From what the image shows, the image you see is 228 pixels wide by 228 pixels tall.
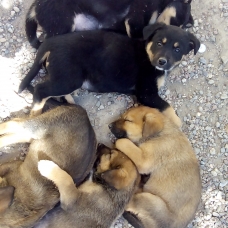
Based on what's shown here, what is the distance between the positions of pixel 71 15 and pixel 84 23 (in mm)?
241

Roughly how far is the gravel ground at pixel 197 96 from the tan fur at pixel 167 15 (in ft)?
1.53

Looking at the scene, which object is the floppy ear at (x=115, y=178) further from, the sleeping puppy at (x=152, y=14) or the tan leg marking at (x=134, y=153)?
the sleeping puppy at (x=152, y=14)

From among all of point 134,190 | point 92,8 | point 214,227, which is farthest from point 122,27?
point 214,227

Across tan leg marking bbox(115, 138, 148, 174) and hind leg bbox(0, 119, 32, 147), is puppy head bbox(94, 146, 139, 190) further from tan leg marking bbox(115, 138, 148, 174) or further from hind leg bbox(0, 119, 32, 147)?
→ hind leg bbox(0, 119, 32, 147)

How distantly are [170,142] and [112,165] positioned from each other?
2.16 ft

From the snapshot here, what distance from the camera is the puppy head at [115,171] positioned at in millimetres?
3709

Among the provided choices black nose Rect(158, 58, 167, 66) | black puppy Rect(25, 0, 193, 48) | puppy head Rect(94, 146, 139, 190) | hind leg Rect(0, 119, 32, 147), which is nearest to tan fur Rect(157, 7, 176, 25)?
black puppy Rect(25, 0, 193, 48)

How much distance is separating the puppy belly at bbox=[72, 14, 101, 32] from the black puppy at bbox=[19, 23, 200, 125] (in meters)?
0.28

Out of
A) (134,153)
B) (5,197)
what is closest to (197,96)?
(134,153)

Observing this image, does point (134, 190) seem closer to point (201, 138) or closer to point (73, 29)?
point (201, 138)

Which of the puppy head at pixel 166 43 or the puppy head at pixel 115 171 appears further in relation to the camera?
the puppy head at pixel 166 43

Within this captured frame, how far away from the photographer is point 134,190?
13.0 ft

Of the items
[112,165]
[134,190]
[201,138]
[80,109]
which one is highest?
[80,109]

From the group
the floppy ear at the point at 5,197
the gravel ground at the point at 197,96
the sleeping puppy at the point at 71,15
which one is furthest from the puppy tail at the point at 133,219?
the sleeping puppy at the point at 71,15
